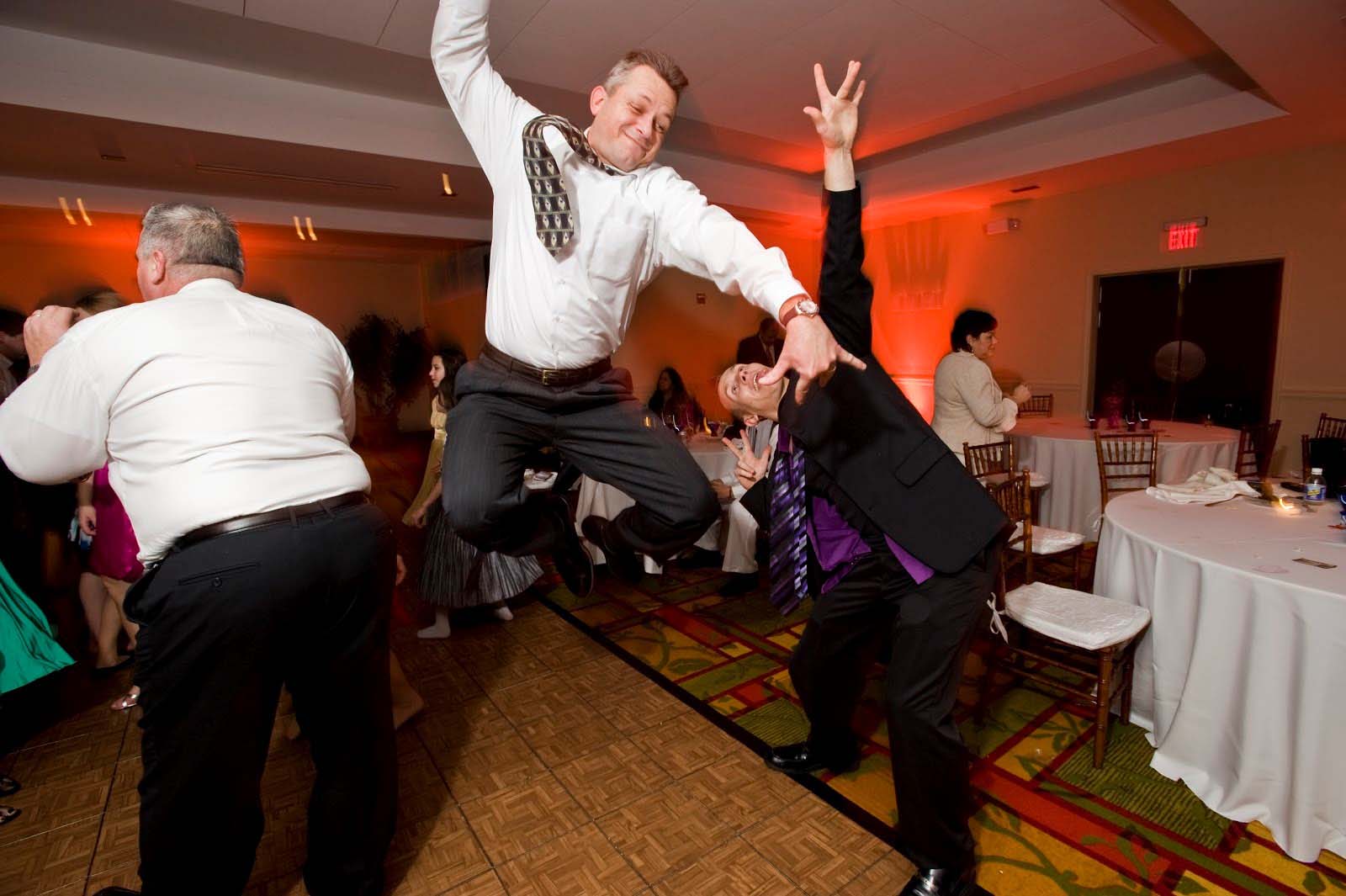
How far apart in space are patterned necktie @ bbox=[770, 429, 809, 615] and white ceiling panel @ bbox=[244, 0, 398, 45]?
10.8ft

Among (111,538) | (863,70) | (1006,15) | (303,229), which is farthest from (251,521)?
(303,229)

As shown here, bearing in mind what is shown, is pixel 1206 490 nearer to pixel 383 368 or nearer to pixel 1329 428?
pixel 1329 428

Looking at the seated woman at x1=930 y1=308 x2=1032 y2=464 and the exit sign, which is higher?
the exit sign

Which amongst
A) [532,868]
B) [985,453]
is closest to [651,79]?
[532,868]

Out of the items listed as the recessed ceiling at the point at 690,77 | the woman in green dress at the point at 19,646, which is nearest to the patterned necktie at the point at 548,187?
the woman in green dress at the point at 19,646

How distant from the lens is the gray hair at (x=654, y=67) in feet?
5.25

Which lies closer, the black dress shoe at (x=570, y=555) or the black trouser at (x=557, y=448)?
the black trouser at (x=557, y=448)

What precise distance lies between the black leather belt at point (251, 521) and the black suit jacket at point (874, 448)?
1.21m

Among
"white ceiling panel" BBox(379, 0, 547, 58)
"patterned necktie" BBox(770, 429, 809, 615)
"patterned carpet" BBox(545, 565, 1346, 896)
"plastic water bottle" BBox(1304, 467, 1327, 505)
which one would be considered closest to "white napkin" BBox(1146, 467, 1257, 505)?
"plastic water bottle" BBox(1304, 467, 1327, 505)

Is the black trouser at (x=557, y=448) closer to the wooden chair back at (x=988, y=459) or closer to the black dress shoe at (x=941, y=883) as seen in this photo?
the black dress shoe at (x=941, y=883)

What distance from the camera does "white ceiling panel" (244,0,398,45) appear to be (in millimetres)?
3436

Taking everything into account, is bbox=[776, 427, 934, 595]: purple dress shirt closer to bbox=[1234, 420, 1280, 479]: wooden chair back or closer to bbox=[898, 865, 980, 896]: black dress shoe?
bbox=[898, 865, 980, 896]: black dress shoe

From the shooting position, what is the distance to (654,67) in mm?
1600

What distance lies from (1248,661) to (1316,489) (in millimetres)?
1375
